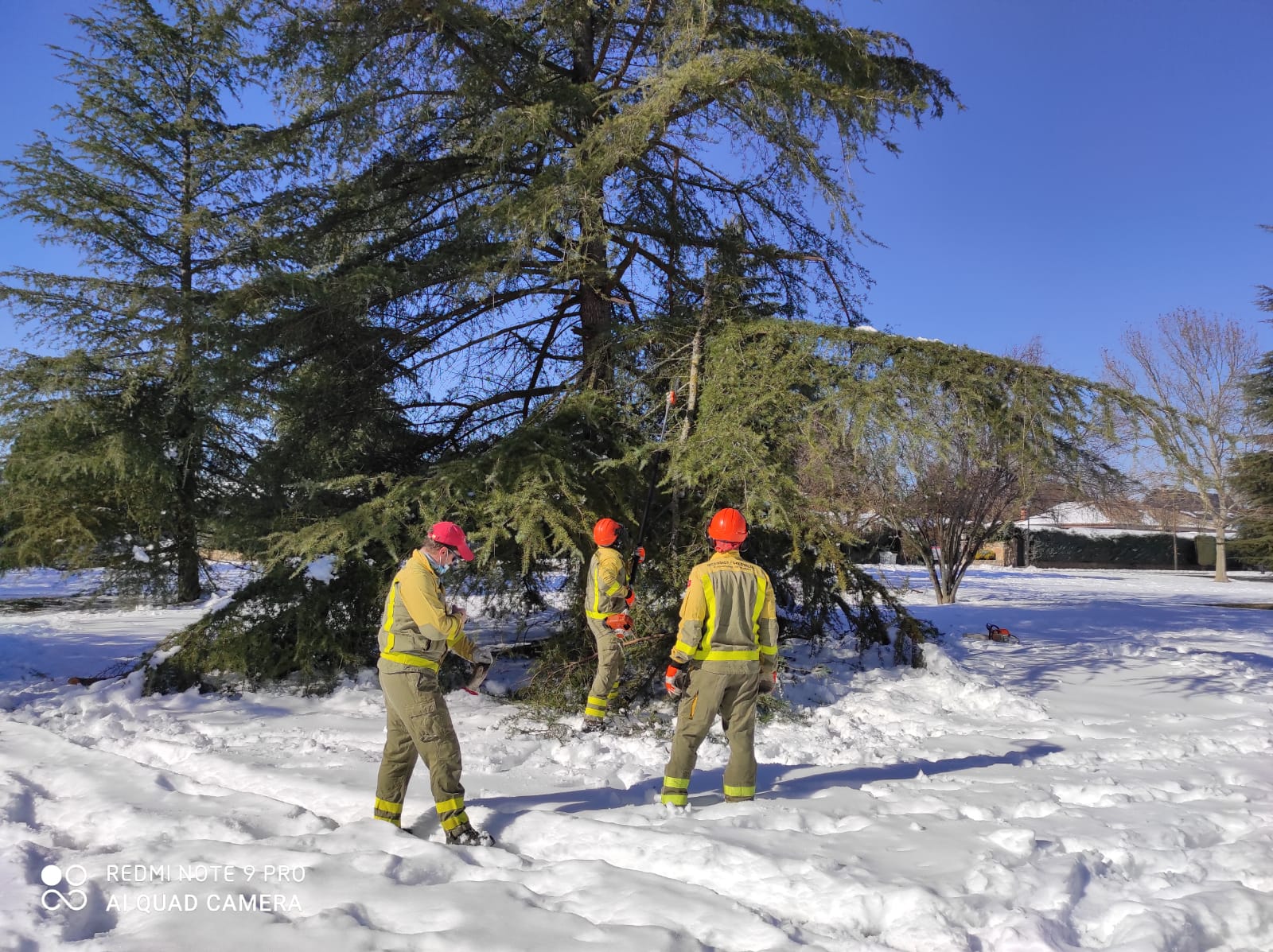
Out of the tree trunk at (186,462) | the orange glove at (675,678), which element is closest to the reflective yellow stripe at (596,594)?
the orange glove at (675,678)

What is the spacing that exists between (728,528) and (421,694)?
7.37 feet

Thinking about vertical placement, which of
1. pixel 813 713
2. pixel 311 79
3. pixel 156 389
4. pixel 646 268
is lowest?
pixel 813 713

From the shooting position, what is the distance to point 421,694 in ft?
14.0

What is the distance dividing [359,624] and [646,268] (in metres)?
5.46

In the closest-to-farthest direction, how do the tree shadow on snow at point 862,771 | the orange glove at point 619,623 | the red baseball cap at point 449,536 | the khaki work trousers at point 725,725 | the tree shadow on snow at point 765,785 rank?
1. the red baseball cap at point 449,536
2. the khaki work trousers at point 725,725
3. the tree shadow on snow at point 765,785
4. the tree shadow on snow at point 862,771
5. the orange glove at point 619,623

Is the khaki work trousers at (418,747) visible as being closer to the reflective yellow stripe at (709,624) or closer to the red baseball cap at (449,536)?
the red baseball cap at (449,536)

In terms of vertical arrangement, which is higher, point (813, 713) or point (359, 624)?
point (359, 624)

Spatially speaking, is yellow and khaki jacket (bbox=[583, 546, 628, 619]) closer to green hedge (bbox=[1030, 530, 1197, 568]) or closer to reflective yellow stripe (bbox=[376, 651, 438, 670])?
reflective yellow stripe (bbox=[376, 651, 438, 670])

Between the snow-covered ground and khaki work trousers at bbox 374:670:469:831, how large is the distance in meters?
0.23

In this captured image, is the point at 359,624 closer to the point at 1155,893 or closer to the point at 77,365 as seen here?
the point at 77,365

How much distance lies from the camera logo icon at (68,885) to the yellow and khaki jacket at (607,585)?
416cm

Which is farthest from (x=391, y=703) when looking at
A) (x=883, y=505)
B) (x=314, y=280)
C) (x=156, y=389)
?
(x=883, y=505)

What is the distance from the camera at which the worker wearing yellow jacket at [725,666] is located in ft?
15.6

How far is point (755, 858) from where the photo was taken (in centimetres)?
366
